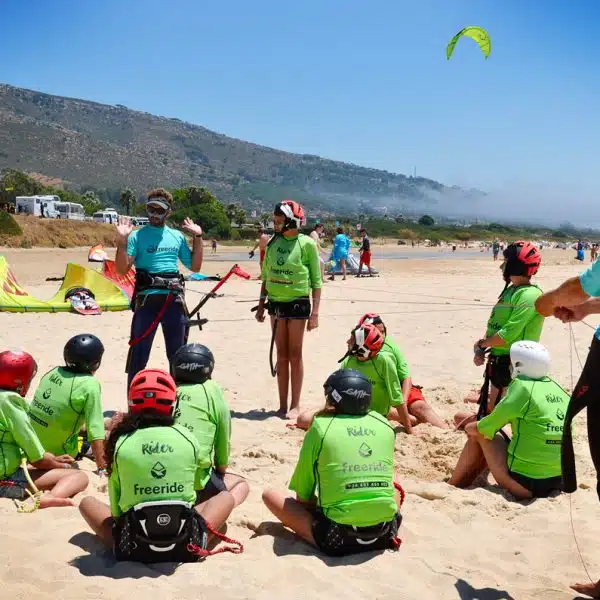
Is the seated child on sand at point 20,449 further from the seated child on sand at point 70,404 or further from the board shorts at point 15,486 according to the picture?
the seated child on sand at point 70,404

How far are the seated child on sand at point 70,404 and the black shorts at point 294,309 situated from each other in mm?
2341

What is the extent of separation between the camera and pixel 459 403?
8148mm

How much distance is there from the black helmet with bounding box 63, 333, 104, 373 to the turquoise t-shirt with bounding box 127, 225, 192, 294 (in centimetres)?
129

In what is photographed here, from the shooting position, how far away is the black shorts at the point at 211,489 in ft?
15.3

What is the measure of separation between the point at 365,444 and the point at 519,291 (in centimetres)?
271

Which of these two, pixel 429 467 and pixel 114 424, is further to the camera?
pixel 429 467

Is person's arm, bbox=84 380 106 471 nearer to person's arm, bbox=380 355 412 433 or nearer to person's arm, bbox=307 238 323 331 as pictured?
person's arm, bbox=380 355 412 433

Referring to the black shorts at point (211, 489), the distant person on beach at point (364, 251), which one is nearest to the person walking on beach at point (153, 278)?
the black shorts at point (211, 489)

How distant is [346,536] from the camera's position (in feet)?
13.6

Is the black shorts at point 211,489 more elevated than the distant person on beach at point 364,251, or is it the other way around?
the distant person on beach at point 364,251

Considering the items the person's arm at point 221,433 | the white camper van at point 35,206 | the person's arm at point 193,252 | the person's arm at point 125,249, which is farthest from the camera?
the white camper van at point 35,206

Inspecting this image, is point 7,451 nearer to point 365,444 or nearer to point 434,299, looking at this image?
point 365,444

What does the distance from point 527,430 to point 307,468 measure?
1590mm

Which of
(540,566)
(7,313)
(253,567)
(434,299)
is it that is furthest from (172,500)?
(434,299)
